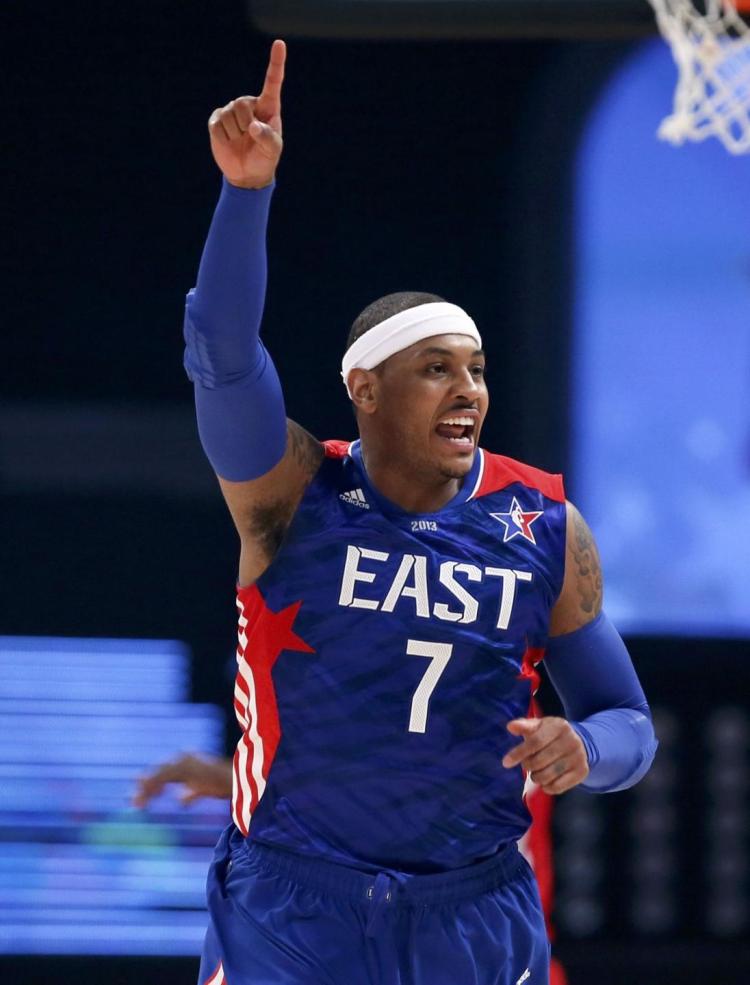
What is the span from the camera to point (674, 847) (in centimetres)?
577

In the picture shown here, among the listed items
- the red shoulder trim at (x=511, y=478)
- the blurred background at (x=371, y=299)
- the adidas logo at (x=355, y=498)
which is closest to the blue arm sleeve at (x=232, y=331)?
the adidas logo at (x=355, y=498)

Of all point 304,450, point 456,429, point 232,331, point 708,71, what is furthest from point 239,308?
point 708,71

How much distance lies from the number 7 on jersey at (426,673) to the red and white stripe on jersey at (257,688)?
184mm

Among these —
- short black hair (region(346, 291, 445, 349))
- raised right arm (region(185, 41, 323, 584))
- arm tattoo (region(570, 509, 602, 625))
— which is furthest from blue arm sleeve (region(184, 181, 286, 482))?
arm tattoo (region(570, 509, 602, 625))

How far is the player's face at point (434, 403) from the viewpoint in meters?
3.00

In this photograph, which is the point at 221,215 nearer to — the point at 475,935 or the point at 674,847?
the point at 475,935

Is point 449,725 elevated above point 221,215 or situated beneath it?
situated beneath

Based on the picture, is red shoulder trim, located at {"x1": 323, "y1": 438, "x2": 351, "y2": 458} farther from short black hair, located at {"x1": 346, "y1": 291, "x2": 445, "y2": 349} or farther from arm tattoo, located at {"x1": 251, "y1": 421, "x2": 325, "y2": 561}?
short black hair, located at {"x1": 346, "y1": 291, "x2": 445, "y2": 349}

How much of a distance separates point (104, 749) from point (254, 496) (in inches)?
122

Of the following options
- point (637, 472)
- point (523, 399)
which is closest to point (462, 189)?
point (523, 399)

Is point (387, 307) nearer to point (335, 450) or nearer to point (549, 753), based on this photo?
point (335, 450)

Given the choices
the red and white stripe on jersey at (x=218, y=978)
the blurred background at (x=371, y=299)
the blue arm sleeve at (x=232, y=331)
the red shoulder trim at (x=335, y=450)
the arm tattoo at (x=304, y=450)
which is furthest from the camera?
the blurred background at (x=371, y=299)

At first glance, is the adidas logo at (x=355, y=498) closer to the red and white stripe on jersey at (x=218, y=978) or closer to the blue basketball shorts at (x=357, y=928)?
the blue basketball shorts at (x=357, y=928)

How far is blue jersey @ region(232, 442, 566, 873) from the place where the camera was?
2861 millimetres
